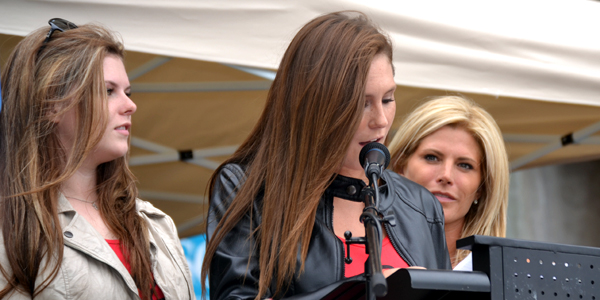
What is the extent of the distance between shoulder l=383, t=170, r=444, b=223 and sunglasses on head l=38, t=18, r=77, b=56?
1.38 metres

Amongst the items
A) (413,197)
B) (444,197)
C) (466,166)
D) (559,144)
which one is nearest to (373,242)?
(413,197)

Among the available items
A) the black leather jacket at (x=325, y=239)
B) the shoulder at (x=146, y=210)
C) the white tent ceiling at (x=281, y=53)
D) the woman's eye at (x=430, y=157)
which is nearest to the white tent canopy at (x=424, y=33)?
the white tent ceiling at (x=281, y=53)

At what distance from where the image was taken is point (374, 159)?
5.76 ft

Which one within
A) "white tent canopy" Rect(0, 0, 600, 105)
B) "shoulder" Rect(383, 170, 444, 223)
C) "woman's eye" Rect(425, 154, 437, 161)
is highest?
"white tent canopy" Rect(0, 0, 600, 105)

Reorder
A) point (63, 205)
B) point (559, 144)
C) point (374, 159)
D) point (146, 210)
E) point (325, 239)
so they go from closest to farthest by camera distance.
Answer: point (374, 159) < point (325, 239) < point (63, 205) < point (146, 210) < point (559, 144)

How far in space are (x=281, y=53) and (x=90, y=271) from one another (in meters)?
1.25

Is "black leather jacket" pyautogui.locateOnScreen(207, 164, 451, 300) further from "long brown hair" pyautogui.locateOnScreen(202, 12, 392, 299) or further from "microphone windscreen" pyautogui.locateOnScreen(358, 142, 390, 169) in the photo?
"microphone windscreen" pyautogui.locateOnScreen(358, 142, 390, 169)

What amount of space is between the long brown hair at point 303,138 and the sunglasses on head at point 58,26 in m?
1.01

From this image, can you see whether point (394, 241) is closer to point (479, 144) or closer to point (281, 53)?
point (281, 53)

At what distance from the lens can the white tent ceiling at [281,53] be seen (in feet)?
9.11

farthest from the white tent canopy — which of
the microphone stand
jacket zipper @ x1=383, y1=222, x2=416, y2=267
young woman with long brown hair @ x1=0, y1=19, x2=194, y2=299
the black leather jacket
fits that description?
the microphone stand

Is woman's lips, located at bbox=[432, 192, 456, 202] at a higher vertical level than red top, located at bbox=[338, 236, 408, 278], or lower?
lower

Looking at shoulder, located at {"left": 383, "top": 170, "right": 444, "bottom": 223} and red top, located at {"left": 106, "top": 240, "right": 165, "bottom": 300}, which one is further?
red top, located at {"left": 106, "top": 240, "right": 165, "bottom": 300}

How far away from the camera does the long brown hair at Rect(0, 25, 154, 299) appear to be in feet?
7.48
